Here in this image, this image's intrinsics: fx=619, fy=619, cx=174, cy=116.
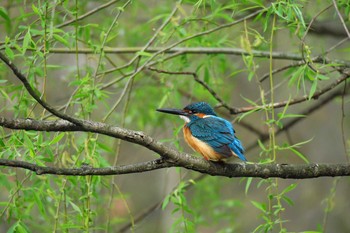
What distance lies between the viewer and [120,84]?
5.30 metres

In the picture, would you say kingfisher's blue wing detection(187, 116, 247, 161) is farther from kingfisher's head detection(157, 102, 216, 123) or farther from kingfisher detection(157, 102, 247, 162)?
kingfisher's head detection(157, 102, 216, 123)

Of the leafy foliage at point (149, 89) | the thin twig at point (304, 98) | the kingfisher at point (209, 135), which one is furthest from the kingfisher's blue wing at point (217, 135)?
the thin twig at point (304, 98)

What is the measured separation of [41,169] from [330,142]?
19.5ft

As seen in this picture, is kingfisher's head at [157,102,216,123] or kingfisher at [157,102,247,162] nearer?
kingfisher at [157,102,247,162]

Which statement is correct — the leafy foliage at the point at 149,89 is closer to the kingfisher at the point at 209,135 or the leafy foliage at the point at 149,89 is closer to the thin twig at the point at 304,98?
the thin twig at the point at 304,98

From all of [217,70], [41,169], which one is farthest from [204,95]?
[41,169]

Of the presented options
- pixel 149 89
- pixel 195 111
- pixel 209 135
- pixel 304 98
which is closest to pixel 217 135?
pixel 209 135

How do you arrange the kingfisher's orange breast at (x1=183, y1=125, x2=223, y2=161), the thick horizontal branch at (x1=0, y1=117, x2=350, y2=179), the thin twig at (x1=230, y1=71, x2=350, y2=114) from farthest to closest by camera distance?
1. the thin twig at (x1=230, y1=71, x2=350, y2=114)
2. the kingfisher's orange breast at (x1=183, y1=125, x2=223, y2=161)
3. the thick horizontal branch at (x1=0, y1=117, x2=350, y2=179)

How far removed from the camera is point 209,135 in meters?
3.48

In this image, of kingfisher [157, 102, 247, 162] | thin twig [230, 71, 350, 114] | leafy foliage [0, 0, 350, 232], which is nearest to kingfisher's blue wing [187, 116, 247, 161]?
kingfisher [157, 102, 247, 162]

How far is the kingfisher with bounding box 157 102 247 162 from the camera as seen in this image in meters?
3.31

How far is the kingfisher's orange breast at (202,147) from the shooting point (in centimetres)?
328

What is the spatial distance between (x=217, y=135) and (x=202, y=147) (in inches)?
4.7

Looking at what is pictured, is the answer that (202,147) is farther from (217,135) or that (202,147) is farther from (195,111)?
(195,111)
